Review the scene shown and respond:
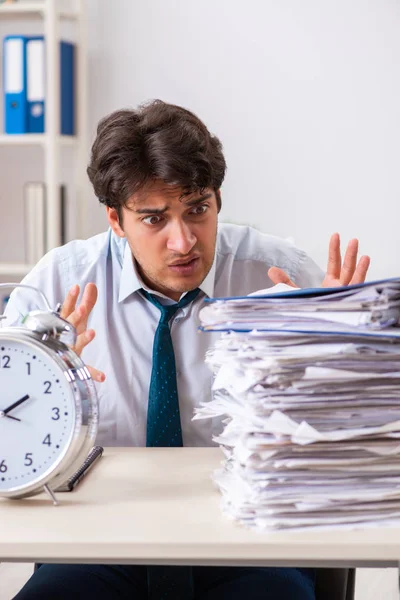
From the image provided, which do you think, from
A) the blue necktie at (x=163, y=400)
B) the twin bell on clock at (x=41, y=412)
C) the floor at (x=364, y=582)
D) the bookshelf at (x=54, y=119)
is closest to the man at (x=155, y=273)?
the blue necktie at (x=163, y=400)

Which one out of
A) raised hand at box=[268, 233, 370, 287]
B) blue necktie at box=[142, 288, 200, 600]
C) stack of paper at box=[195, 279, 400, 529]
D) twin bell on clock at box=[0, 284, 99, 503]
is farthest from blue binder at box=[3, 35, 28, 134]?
stack of paper at box=[195, 279, 400, 529]

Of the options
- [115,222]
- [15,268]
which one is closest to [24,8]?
[15,268]

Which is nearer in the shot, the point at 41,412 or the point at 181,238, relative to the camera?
the point at 41,412

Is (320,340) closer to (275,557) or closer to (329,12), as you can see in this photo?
(275,557)

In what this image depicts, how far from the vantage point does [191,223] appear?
1.66 meters

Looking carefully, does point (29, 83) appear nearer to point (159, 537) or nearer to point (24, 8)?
point (24, 8)

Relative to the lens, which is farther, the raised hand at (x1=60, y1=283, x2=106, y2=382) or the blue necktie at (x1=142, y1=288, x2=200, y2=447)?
the blue necktie at (x1=142, y1=288, x2=200, y2=447)

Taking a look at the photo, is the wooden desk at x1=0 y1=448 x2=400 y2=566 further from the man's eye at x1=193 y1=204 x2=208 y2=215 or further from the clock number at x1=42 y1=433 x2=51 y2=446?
the man's eye at x1=193 y1=204 x2=208 y2=215

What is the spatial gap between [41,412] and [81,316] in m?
0.26

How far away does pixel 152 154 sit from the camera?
1.63m

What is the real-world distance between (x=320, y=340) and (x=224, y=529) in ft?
0.79

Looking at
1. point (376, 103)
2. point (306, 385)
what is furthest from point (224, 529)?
point (376, 103)

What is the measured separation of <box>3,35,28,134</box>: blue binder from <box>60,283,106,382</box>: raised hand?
208 cm

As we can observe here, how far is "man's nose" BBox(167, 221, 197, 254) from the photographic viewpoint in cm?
162
